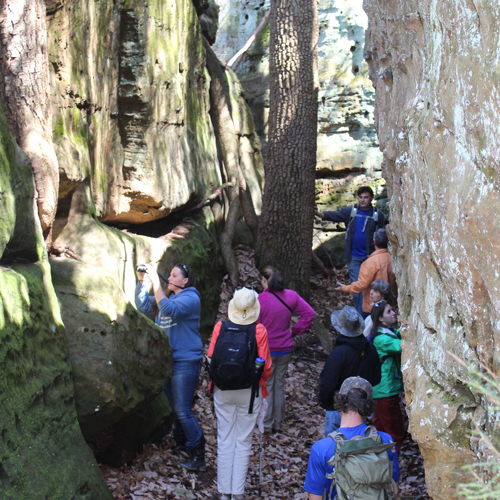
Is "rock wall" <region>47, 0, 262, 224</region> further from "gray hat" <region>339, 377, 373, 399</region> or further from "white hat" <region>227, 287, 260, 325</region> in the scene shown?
"gray hat" <region>339, 377, 373, 399</region>

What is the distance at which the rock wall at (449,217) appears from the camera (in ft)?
8.96

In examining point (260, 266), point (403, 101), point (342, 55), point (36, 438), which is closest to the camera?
point (36, 438)

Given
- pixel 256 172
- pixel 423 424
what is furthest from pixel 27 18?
pixel 256 172

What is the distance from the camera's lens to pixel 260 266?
9.65 m

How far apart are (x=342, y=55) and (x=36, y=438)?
483 inches

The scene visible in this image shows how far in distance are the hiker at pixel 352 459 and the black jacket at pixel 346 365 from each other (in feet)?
3.66

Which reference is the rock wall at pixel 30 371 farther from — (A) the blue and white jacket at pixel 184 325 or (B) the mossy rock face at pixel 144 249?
(A) the blue and white jacket at pixel 184 325

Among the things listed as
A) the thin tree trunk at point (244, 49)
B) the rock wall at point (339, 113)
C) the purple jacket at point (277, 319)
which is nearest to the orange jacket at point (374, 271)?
the purple jacket at point (277, 319)

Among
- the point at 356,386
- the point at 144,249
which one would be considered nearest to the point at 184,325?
the point at 144,249

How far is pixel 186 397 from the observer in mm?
5660

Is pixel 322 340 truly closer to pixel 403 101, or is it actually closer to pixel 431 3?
pixel 403 101

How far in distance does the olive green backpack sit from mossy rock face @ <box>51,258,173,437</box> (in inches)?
98.5

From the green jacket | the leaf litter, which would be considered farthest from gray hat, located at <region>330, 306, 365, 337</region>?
the leaf litter

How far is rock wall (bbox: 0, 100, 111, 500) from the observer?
3.86 m
